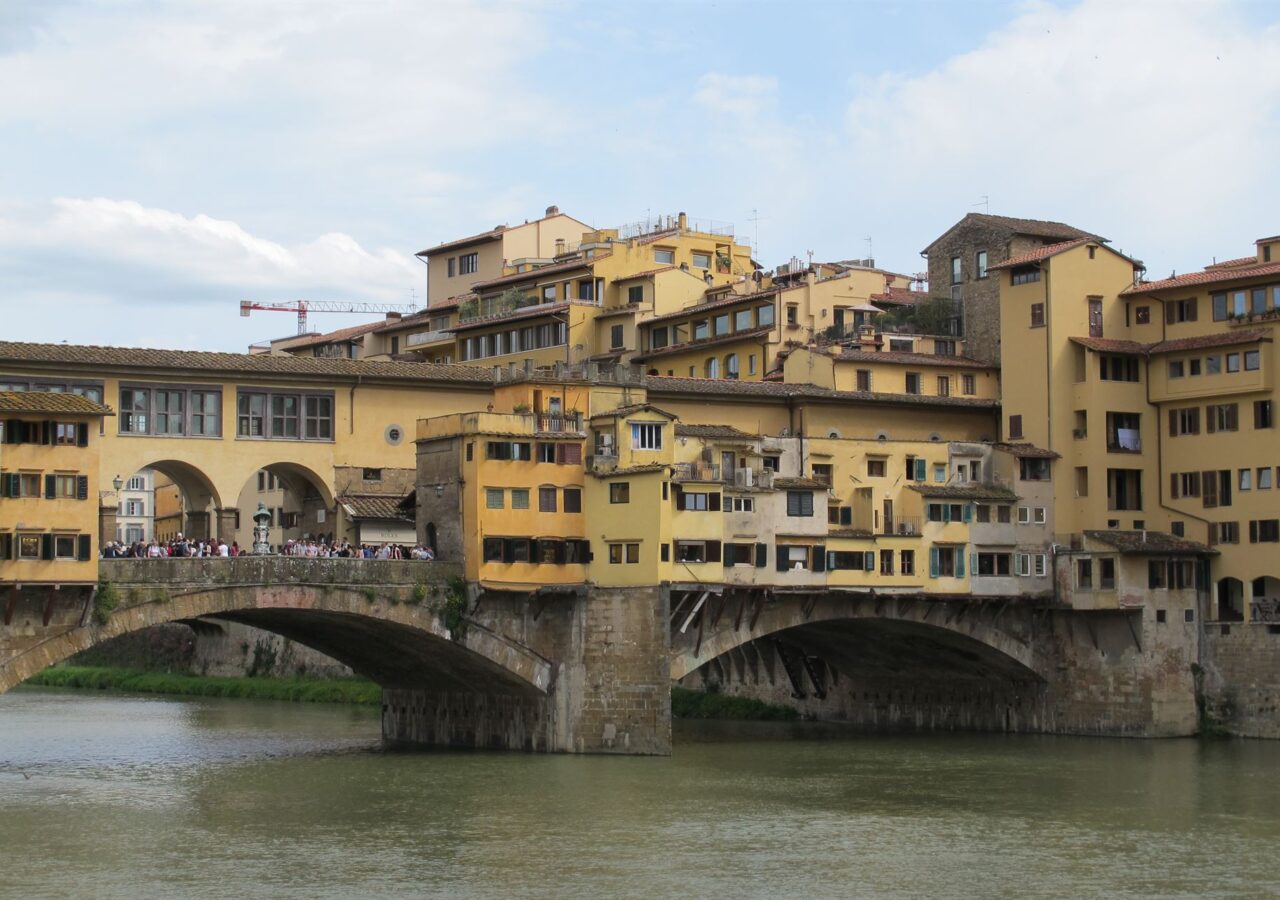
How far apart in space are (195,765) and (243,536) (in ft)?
83.4

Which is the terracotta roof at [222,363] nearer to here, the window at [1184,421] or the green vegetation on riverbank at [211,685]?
the green vegetation on riverbank at [211,685]

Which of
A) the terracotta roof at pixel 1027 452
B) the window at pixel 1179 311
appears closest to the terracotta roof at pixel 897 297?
the terracotta roof at pixel 1027 452

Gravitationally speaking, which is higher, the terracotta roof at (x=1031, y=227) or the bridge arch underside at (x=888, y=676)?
the terracotta roof at (x=1031, y=227)

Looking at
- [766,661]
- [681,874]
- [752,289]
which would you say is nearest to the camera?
[681,874]

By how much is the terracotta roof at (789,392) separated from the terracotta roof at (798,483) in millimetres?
5673

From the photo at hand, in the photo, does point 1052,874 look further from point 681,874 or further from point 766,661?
point 766,661

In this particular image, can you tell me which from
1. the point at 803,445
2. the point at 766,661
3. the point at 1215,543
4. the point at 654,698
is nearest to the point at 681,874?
the point at 654,698

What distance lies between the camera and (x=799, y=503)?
66062 mm

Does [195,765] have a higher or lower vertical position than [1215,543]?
lower

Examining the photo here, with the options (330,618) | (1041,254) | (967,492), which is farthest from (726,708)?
(330,618)

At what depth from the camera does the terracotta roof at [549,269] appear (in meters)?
88.4

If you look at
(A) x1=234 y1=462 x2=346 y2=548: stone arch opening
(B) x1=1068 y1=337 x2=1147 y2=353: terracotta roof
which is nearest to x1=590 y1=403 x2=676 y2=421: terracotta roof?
(A) x1=234 y1=462 x2=346 y2=548: stone arch opening

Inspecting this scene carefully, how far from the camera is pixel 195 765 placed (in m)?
60.9

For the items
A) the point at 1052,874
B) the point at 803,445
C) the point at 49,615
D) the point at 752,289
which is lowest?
the point at 1052,874
